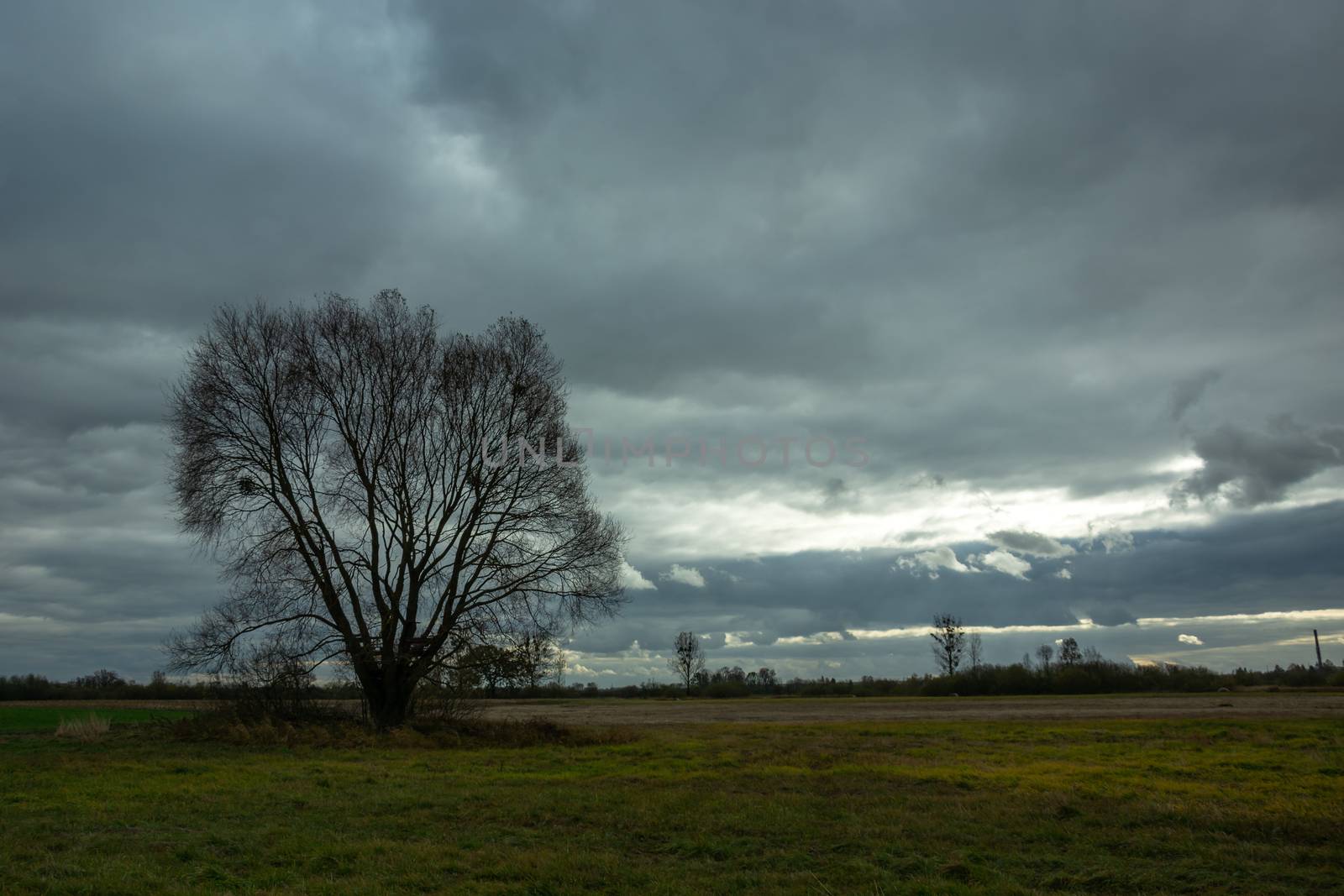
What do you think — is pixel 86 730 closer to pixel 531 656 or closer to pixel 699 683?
pixel 531 656

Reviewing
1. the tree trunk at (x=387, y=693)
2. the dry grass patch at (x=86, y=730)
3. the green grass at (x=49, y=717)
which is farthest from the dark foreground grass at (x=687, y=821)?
the green grass at (x=49, y=717)

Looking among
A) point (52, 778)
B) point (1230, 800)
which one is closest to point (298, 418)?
point (52, 778)

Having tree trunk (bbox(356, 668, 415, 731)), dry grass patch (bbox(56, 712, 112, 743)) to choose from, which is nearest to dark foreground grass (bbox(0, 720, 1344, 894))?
dry grass patch (bbox(56, 712, 112, 743))

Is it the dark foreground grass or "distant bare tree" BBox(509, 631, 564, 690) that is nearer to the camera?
the dark foreground grass

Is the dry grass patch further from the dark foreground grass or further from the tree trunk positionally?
the tree trunk

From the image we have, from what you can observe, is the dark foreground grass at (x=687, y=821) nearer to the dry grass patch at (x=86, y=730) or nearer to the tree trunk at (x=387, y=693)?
the dry grass patch at (x=86, y=730)

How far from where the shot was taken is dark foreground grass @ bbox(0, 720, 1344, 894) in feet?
28.7

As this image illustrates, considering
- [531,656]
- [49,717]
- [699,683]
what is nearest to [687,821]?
[531,656]

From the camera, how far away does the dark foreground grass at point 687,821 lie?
876cm

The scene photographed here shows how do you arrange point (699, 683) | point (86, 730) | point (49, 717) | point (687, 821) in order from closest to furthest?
1. point (687, 821)
2. point (86, 730)
3. point (49, 717)
4. point (699, 683)

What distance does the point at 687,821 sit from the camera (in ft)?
39.0

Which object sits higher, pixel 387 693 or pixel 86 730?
pixel 387 693

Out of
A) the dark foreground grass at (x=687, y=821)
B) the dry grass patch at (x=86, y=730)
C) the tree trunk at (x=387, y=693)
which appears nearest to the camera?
the dark foreground grass at (x=687, y=821)

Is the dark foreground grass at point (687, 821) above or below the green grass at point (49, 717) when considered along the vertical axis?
above
